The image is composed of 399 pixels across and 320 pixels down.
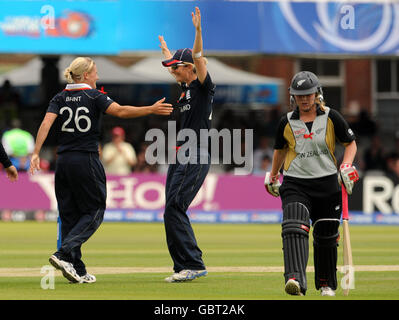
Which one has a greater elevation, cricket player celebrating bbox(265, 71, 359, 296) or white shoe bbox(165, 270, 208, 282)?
cricket player celebrating bbox(265, 71, 359, 296)

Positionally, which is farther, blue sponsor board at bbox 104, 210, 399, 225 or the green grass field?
blue sponsor board at bbox 104, 210, 399, 225

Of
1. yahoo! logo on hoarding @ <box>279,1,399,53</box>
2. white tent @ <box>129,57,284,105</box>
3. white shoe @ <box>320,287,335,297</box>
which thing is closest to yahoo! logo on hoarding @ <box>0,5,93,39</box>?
yahoo! logo on hoarding @ <box>279,1,399,53</box>

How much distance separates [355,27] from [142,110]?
15.8 meters

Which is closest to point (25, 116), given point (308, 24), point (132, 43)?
point (132, 43)

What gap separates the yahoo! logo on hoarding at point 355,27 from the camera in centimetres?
2502

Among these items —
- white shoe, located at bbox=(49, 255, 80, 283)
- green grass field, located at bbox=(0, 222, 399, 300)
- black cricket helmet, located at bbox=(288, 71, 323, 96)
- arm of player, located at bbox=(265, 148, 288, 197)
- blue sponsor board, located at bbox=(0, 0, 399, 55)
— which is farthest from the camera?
blue sponsor board, located at bbox=(0, 0, 399, 55)

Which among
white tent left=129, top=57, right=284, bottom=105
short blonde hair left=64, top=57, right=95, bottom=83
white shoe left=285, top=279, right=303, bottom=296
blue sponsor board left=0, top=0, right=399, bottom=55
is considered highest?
blue sponsor board left=0, top=0, right=399, bottom=55

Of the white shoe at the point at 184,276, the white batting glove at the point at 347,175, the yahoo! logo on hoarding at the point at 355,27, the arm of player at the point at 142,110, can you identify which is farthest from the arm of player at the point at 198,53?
the yahoo! logo on hoarding at the point at 355,27

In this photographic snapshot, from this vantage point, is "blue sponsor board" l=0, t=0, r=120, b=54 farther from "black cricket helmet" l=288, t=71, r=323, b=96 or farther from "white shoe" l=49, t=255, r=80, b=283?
"black cricket helmet" l=288, t=71, r=323, b=96

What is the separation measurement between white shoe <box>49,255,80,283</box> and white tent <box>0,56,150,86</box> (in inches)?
719

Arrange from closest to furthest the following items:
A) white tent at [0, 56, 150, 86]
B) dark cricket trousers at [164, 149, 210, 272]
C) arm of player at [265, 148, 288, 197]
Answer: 1. arm of player at [265, 148, 288, 197]
2. dark cricket trousers at [164, 149, 210, 272]
3. white tent at [0, 56, 150, 86]

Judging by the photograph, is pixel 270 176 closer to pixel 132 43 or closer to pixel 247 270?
pixel 247 270

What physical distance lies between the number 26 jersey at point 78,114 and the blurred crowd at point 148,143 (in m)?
12.4

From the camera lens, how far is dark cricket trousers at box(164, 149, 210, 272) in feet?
35.3
